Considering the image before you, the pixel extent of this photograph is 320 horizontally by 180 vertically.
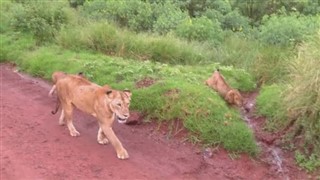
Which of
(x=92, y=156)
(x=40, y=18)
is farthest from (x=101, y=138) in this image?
(x=40, y=18)

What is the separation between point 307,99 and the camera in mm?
7309

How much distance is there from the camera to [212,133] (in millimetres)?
7441

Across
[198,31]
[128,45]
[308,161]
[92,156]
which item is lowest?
[92,156]

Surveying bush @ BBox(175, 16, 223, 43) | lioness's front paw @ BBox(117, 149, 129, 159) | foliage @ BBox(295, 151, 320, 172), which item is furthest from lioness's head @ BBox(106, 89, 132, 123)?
bush @ BBox(175, 16, 223, 43)

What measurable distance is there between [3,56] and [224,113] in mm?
4884

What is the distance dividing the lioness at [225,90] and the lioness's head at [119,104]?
2.07 meters

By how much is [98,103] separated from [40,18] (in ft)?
16.4

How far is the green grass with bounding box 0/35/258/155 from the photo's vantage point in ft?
24.5

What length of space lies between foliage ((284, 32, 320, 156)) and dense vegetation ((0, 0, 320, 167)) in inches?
0.5

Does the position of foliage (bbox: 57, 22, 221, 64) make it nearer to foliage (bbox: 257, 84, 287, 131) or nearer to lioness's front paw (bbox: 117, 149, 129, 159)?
foliage (bbox: 257, 84, 287, 131)

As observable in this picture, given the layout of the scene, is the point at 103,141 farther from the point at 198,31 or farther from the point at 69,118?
the point at 198,31

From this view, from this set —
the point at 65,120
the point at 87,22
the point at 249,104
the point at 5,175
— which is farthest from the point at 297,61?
the point at 87,22

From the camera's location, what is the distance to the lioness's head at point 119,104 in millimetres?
6547

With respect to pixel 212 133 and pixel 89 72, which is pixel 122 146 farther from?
pixel 89 72
